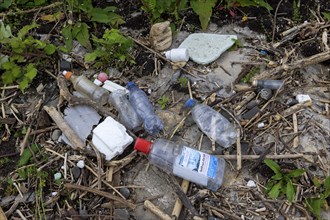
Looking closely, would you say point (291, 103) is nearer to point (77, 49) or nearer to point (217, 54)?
point (217, 54)

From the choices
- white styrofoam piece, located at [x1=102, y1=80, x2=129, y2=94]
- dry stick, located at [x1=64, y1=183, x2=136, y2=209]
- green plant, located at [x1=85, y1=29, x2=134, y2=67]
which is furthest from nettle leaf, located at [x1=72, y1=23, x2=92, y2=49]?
dry stick, located at [x1=64, y1=183, x2=136, y2=209]

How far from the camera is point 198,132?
2807mm

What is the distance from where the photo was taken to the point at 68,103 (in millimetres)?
2943

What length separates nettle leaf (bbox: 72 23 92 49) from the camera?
3205 mm

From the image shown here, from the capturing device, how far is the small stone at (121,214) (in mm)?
2494

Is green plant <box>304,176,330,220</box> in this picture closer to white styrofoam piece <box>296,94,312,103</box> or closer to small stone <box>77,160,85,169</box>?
white styrofoam piece <box>296,94,312,103</box>

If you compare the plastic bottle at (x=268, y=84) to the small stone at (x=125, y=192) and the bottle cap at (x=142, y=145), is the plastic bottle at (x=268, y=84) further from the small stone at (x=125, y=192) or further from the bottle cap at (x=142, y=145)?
the small stone at (x=125, y=192)

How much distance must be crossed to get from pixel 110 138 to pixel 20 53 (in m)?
0.98

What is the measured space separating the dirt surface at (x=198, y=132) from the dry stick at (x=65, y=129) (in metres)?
0.05

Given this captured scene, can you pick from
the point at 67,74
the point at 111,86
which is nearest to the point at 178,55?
the point at 111,86

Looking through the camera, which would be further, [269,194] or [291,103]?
[291,103]

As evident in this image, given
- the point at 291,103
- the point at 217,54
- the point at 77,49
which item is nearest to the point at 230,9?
the point at 217,54

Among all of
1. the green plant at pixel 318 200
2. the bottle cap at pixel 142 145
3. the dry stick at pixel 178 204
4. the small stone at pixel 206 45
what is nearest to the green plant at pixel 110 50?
the small stone at pixel 206 45

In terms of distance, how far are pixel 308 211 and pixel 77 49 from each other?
6.41 feet
